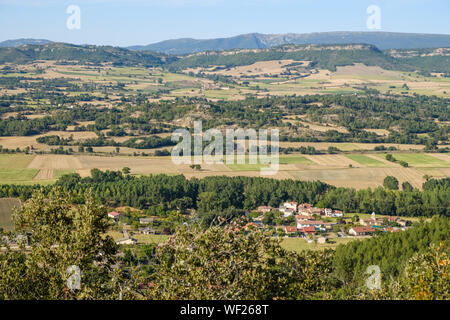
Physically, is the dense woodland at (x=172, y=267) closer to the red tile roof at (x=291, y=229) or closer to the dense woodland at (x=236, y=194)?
the red tile roof at (x=291, y=229)

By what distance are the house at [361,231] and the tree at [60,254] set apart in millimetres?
33530

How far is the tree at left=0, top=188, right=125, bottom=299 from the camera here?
14039 mm

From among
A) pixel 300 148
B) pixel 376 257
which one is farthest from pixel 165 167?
pixel 376 257

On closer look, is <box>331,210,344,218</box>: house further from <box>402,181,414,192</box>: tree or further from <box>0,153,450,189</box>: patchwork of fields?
<box>402,181,414,192</box>: tree

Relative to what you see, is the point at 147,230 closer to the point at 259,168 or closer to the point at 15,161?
the point at 259,168

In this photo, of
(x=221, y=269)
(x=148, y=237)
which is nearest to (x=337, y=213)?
(x=148, y=237)

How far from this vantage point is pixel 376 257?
3278 centimetres

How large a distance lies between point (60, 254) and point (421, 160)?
69.5m

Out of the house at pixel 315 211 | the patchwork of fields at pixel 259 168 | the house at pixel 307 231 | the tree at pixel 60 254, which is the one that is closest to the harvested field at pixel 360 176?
the patchwork of fields at pixel 259 168

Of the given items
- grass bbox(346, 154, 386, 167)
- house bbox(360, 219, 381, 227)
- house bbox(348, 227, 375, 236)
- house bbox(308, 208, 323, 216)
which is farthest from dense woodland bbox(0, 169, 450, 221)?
grass bbox(346, 154, 386, 167)

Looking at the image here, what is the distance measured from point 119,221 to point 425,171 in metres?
42.2

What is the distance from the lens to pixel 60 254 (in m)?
14.2

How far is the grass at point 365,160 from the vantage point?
71250 millimetres
